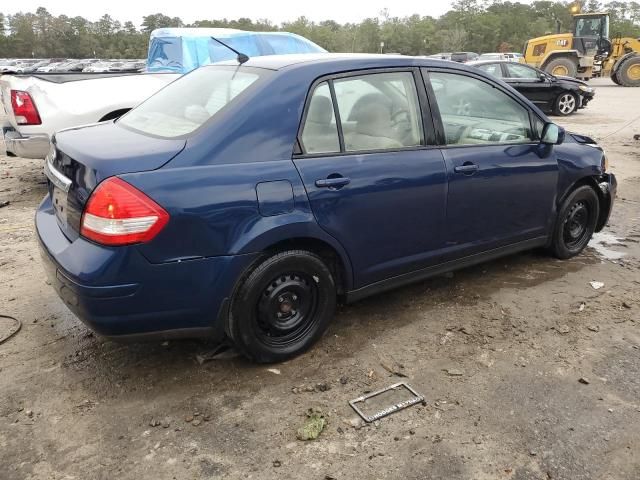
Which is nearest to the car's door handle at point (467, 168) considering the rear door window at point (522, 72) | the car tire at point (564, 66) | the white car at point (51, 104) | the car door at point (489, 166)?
the car door at point (489, 166)

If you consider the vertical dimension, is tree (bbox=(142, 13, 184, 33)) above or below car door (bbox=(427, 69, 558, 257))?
above

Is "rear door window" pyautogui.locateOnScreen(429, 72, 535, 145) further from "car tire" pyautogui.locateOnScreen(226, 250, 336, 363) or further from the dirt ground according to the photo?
"car tire" pyautogui.locateOnScreen(226, 250, 336, 363)

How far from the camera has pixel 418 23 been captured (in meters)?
89.6

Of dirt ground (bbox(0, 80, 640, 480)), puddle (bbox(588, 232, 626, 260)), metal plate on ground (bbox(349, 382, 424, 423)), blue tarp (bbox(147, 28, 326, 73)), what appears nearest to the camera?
dirt ground (bbox(0, 80, 640, 480))

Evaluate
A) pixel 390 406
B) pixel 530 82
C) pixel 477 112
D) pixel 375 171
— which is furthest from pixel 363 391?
pixel 530 82

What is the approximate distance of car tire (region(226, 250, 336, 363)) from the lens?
9.34 feet

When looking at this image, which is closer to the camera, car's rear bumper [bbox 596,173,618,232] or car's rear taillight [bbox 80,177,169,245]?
car's rear taillight [bbox 80,177,169,245]

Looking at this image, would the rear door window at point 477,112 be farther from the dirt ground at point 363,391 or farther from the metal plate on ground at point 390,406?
the metal plate on ground at point 390,406

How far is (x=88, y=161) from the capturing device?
2660 mm

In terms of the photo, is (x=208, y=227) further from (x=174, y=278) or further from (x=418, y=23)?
(x=418, y=23)

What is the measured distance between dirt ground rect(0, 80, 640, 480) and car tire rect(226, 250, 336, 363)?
0.13m

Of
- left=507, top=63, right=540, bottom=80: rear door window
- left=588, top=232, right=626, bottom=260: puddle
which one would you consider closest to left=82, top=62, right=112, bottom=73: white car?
left=588, top=232, right=626, bottom=260: puddle

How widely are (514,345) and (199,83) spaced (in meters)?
2.59

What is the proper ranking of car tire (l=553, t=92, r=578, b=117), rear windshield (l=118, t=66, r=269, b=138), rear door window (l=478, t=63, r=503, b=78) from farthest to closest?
1. car tire (l=553, t=92, r=578, b=117)
2. rear door window (l=478, t=63, r=503, b=78)
3. rear windshield (l=118, t=66, r=269, b=138)
